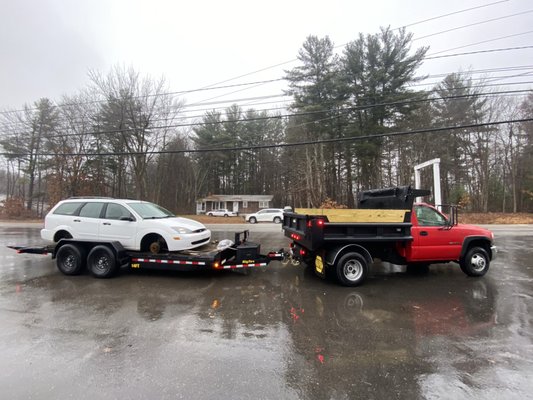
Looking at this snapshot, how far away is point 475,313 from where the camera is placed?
4.66m

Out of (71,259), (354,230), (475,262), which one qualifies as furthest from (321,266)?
(71,259)

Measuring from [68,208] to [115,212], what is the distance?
1.52 metres

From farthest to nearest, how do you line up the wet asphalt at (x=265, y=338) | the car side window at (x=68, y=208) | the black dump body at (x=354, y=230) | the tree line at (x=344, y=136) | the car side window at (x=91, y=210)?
the tree line at (x=344, y=136)
the car side window at (x=68, y=208)
the car side window at (x=91, y=210)
the black dump body at (x=354, y=230)
the wet asphalt at (x=265, y=338)

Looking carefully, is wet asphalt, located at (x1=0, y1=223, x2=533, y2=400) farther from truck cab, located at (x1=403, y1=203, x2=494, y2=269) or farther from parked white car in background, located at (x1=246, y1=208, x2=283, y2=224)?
parked white car in background, located at (x1=246, y1=208, x2=283, y2=224)

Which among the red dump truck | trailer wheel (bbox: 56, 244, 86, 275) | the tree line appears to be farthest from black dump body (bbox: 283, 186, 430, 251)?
the tree line

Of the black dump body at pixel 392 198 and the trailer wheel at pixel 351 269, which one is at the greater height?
the black dump body at pixel 392 198

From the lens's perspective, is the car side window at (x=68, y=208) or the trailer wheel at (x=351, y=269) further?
the car side window at (x=68, y=208)

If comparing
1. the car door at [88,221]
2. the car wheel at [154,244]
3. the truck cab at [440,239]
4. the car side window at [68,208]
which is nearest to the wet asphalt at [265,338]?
the truck cab at [440,239]

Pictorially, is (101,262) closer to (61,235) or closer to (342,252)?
(61,235)

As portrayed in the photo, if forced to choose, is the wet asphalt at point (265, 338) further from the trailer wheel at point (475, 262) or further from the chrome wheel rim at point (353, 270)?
the chrome wheel rim at point (353, 270)

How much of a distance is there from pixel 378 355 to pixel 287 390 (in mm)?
1322

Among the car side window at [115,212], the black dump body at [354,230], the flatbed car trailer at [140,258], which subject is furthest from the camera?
the car side window at [115,212]

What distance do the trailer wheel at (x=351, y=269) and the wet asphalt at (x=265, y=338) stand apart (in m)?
0.25

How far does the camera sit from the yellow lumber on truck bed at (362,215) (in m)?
5.91
